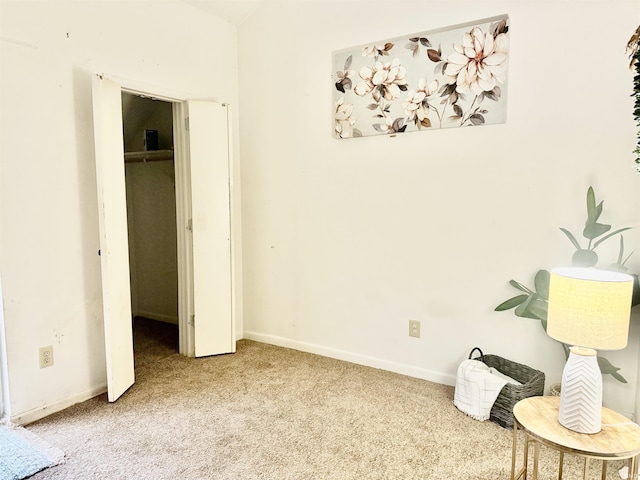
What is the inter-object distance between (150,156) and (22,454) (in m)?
2.61

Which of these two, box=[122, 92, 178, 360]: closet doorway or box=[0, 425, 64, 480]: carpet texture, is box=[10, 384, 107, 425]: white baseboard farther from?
box=[122, 92, 178, 360]: closet doorway

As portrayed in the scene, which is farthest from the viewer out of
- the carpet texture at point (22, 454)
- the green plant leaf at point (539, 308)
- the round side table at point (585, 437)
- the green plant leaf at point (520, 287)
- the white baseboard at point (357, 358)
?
the white baseboard at point (357, 358)

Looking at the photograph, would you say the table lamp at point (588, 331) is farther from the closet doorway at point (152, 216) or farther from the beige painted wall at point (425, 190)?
the closet doorway at point (152, 216)

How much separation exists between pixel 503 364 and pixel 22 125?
3027 mm

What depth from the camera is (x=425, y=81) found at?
2.70m

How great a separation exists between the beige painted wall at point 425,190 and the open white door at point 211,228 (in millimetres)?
335

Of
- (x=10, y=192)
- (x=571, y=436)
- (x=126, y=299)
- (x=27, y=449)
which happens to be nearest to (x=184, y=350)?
(x=126, y=299)

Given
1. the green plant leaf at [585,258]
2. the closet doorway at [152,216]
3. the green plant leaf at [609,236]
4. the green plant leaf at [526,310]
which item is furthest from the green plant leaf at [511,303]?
the closet doorway at [152,216]

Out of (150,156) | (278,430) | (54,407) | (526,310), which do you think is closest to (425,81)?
(526,310)

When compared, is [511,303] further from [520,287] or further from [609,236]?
[609,236]

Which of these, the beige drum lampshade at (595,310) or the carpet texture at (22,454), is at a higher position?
the beige drum lampshade at (595,310)

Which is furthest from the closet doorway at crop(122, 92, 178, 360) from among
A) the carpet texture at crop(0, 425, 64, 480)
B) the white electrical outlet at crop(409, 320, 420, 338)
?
the white electrical outlet at crop(409, 320, 420, 338)

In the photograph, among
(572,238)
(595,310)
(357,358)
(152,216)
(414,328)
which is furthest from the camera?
(152,216)

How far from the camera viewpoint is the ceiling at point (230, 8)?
3.14 m
